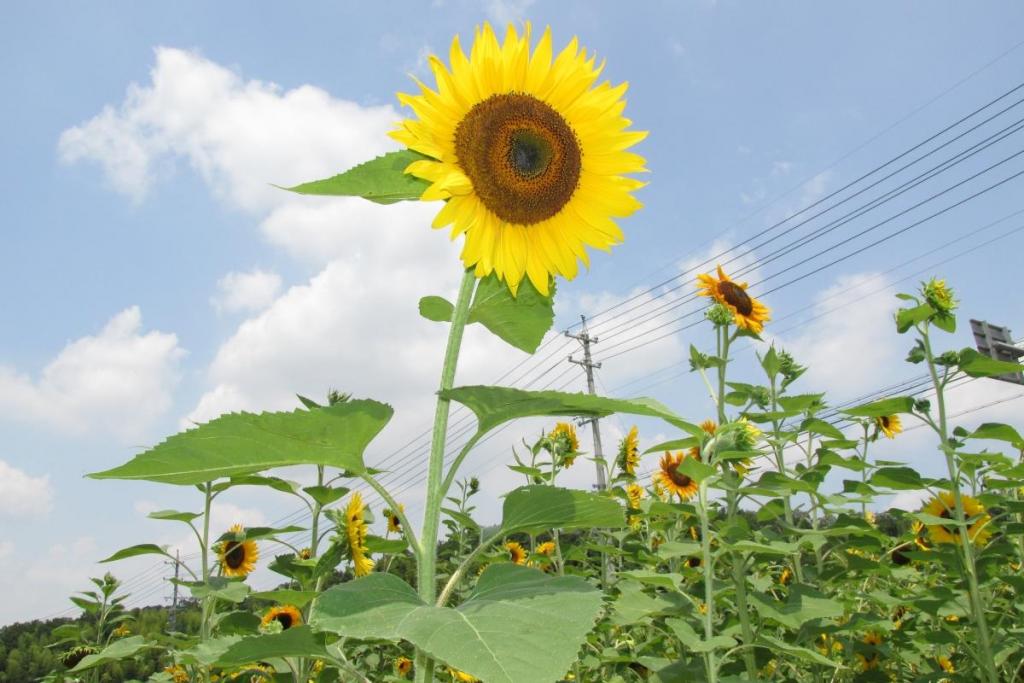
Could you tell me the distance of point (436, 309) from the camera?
1.43m

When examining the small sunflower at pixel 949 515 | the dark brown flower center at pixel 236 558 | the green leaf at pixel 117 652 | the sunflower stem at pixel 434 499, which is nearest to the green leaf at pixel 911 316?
the small sunflower at pixel 949 515

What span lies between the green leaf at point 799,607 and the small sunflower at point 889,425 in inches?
106

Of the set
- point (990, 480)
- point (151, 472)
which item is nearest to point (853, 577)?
point (990, 480)

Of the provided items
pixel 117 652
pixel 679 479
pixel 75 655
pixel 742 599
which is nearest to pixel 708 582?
pixel 742 599

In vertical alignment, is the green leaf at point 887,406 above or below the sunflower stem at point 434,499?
above

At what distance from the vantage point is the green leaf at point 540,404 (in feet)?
3.76

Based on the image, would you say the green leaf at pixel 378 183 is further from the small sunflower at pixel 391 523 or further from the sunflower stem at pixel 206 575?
the small sunflower at pixel 391 523

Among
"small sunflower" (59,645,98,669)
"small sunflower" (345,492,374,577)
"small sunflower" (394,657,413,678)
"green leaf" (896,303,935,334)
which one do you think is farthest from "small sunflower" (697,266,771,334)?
"small sunflower" (59,645,98,669)

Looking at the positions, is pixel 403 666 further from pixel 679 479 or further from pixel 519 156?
pixel 519 156

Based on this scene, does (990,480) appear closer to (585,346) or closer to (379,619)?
(379,619)

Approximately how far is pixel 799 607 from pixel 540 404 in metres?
2.25

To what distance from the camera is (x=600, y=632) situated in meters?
4.09

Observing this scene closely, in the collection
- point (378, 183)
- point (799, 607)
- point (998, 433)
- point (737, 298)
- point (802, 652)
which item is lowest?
Result: point (802, 652)

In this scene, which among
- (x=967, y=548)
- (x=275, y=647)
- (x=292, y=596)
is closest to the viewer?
(x=275, y=647)
